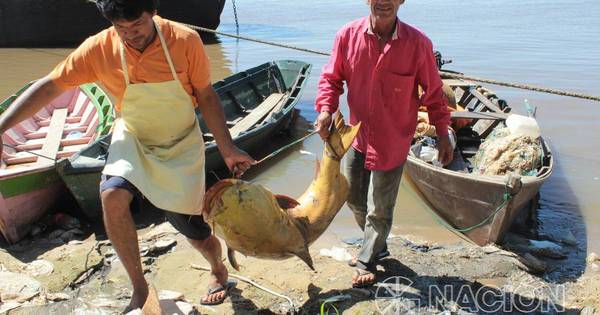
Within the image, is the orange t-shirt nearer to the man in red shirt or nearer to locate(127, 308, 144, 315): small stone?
the man in red shirt

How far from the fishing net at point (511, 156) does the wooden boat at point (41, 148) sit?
4.68 metres

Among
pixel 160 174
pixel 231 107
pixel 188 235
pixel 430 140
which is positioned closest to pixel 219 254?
pixel 188 235

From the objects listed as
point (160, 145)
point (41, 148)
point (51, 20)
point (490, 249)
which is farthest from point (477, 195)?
point (51, 20)

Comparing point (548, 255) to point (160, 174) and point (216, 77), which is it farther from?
point (216, 77)

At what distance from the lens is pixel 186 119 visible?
10.0ft

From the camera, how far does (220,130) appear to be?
3.13 metres

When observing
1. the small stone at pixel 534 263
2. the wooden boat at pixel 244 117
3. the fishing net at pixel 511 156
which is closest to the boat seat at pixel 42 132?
the wooden boat at pixel 244 117

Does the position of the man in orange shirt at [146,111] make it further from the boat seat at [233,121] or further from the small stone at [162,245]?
the boat seat at [233,121]

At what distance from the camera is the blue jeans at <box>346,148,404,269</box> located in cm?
367

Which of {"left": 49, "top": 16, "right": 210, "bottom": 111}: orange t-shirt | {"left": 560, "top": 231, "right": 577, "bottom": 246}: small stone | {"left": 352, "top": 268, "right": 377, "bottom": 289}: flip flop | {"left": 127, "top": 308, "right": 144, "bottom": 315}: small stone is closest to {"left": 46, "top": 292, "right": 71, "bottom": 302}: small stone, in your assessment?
{"left": 127, "top": 308, "right": 144, "bottom": 315}: small stone

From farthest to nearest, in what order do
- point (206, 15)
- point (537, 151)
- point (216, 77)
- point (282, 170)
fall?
point (206, 15)
point (216, 77)
point (282, 170)
point (537, 151)

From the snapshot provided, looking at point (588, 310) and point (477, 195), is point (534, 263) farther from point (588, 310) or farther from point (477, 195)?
point (588, 310)

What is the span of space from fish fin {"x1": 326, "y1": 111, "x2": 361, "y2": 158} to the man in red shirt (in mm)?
58

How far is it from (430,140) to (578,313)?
3.19 metres
